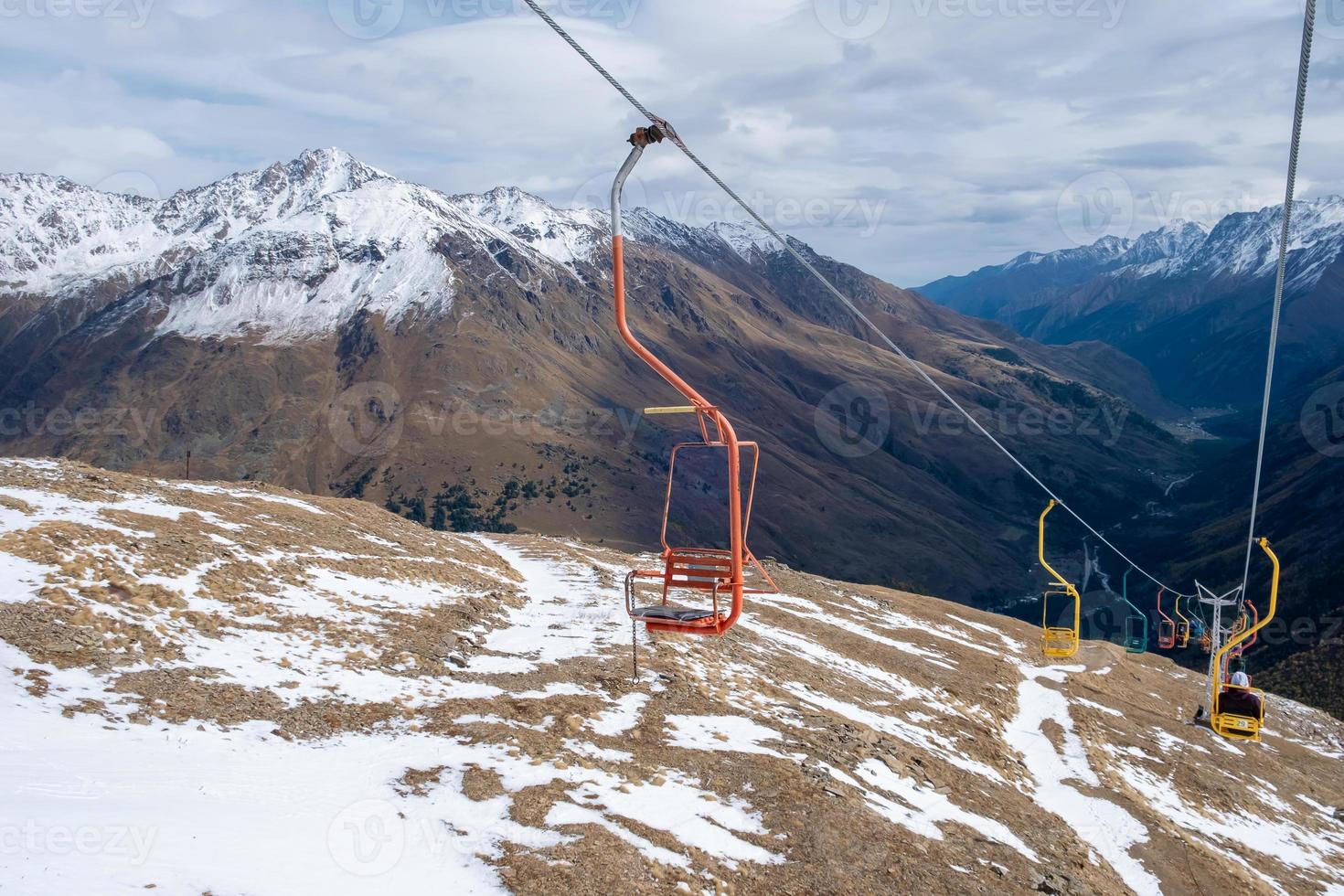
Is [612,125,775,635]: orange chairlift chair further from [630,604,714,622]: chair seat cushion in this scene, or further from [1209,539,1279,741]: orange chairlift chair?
[1209,539,1279,741]: orange chairlift chair

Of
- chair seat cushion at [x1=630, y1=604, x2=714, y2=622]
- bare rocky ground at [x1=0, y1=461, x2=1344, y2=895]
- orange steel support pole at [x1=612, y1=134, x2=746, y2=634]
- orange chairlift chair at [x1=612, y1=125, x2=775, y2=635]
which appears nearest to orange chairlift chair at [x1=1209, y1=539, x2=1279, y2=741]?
bare rocky ground at [x1=0, y1=461, x2=1344, y2=895]

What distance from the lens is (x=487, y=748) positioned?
20.9m

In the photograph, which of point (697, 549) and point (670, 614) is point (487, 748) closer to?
point (670, 614)

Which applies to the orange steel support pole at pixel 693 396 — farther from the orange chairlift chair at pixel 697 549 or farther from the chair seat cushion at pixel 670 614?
the chair seat cushion at pixel 670 614

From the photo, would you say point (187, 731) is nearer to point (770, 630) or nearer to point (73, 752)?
point (73, 752)

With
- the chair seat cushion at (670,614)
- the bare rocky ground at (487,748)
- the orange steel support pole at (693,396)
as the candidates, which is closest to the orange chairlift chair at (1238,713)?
the bare rocky ground at (487,748)

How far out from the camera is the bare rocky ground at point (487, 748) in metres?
16.4

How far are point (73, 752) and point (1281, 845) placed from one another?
137ft

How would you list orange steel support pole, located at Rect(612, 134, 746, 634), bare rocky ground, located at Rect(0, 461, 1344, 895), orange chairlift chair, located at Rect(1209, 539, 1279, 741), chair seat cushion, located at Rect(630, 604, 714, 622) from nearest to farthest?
orange steel support pole, located at Rect(612, 134, 746, 634) < bare rocky ground, located at Rect(0, 461, 1344, 895) < chair seat cushion, located at Rect(630, 604, 714, 622) < orange chairlift chair, located at Rect(1209, 539, 1279, 741)

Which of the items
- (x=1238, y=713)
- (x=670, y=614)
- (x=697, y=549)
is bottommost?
(x=1238, y=713)

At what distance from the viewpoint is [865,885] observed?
1817 cm

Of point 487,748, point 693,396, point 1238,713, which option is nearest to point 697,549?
point 693,396

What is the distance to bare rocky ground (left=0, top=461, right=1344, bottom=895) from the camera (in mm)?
16391

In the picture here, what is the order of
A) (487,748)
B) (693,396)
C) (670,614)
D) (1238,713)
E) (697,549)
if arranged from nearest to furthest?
(693,396)
(697,549)
(670,614)
(487,748)
(1238,713)
